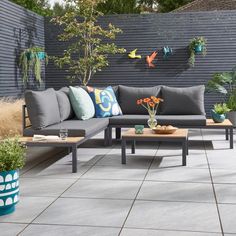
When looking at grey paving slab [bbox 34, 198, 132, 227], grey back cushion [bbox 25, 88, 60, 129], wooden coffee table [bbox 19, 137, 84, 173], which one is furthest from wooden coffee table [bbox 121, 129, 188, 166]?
grey paving slab [bbox 34, 198, 132, 227]

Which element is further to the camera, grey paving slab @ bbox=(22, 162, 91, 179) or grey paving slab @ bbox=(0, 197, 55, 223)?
grey paving slab @ bbox=(22, 162, 91, 179)

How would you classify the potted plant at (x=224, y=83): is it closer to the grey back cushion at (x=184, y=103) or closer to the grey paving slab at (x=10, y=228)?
the grey back cushion at (x=184, y=103)

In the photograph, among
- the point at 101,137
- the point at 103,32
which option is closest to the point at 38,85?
the point at 103,32

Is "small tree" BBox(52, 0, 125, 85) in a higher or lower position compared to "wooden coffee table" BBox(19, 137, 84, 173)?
higher

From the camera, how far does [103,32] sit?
9.20 m

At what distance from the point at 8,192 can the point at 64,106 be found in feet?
10.2

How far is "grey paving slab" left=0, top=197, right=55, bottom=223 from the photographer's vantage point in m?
3.08

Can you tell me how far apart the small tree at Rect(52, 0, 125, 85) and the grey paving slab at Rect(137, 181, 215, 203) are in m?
5.53

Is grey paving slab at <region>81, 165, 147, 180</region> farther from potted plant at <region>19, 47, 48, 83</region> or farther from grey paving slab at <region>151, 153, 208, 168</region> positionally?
potted plant at <region>19, 47, 48, 83</region>

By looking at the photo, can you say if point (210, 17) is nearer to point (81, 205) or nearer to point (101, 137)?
point (101, 137)

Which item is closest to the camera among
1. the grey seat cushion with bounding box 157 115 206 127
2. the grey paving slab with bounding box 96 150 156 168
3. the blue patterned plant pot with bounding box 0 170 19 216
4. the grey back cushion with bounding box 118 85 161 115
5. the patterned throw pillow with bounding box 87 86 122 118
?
the blue patterned plant pot with bounding box 0 170 19 216

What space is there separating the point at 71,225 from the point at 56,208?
0.43m

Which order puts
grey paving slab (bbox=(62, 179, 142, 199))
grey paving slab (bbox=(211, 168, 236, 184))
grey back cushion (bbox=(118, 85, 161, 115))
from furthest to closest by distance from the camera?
grey back cushion (bbox=(118, 85, 161, 115)) → grey paving slab (bbox=(211, 168, 236, 184)) → grey paving slab (bbox=(62, 179, 142, 199))

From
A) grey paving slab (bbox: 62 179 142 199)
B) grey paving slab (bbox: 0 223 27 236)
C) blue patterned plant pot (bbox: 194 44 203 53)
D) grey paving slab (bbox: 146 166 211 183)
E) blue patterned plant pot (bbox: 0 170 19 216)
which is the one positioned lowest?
grey paving slab (bbox: 146 166 211 183)
